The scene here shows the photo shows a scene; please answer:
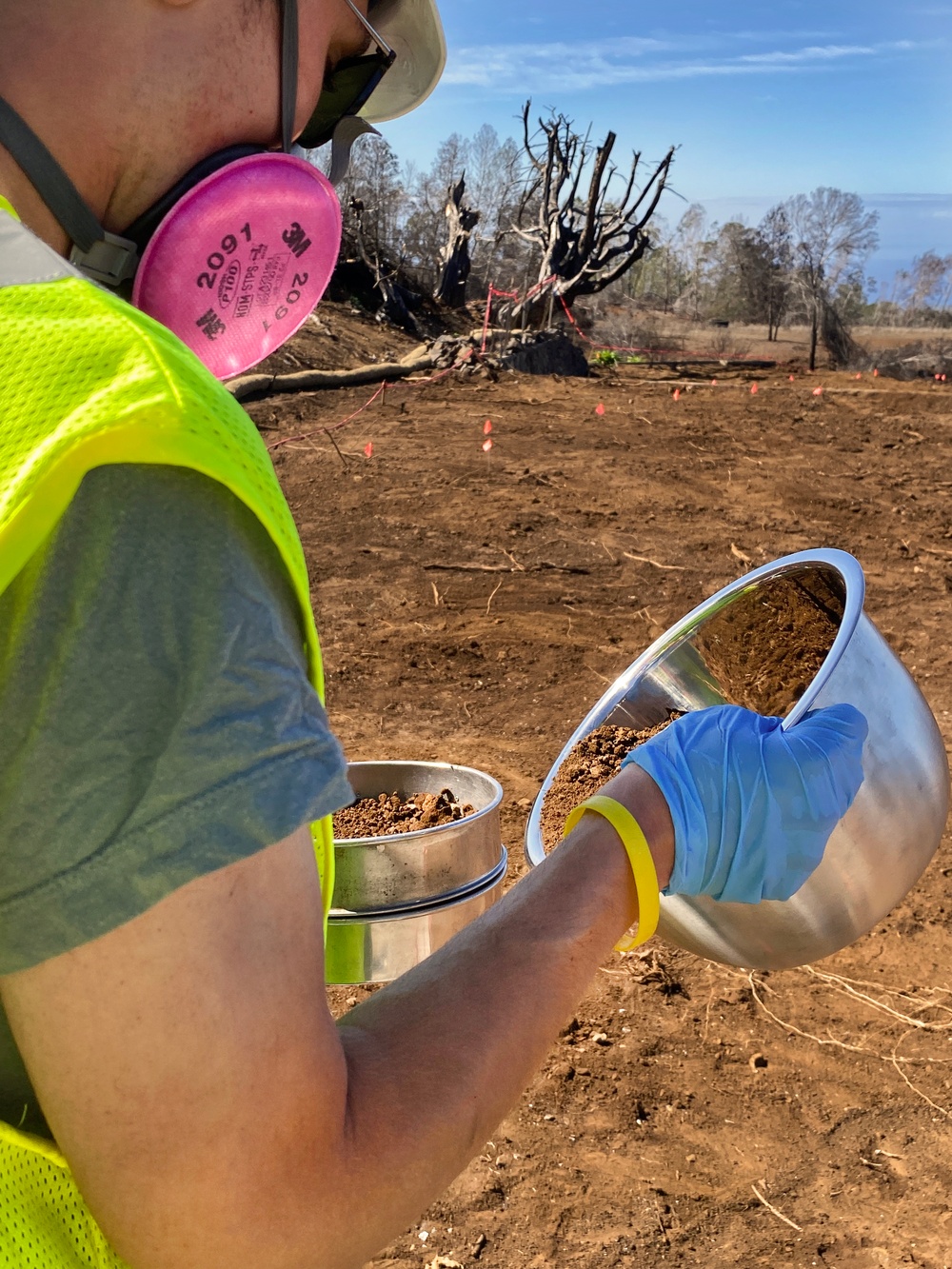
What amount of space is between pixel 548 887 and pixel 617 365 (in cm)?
1809

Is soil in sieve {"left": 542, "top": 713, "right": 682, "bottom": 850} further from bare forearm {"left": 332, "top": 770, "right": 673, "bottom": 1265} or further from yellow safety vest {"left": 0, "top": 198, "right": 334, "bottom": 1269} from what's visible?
yellow safety vest {"left": 0, "top": 198, "right": 334, "bottom": 1269}

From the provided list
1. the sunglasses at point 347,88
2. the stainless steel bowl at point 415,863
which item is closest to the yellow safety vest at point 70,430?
the sunglasses at point 347,88

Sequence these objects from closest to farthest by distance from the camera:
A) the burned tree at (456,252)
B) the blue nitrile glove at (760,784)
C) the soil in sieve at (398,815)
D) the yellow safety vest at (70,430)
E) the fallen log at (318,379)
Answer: the yellow safety vest at (70,430) → the blue nitrile glove at (760,784) → the soil in sieve at (398,815) → the fallen log at (318,379) → the burned tree at (456,252)

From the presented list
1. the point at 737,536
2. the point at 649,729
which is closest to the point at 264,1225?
the point at 649,729

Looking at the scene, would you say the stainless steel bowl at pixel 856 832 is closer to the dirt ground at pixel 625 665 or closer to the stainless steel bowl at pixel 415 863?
the stainless steel bowl at pixel 415 863

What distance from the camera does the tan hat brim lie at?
1530 mm

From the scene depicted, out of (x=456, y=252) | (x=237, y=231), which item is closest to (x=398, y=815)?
(x=237, y=231)

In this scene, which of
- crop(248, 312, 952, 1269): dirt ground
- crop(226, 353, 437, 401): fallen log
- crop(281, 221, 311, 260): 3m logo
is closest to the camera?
crop(281, 221, 311, 260): 3m logo

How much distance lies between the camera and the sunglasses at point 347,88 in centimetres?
138

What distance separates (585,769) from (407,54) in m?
1.20

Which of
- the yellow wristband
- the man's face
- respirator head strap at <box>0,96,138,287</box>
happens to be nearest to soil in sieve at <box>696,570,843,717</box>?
the yellow wristband

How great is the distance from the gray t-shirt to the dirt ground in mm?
1936

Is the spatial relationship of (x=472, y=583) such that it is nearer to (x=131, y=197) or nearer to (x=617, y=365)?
(x=131, y=197)

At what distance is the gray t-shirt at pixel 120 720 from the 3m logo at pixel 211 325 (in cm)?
82
